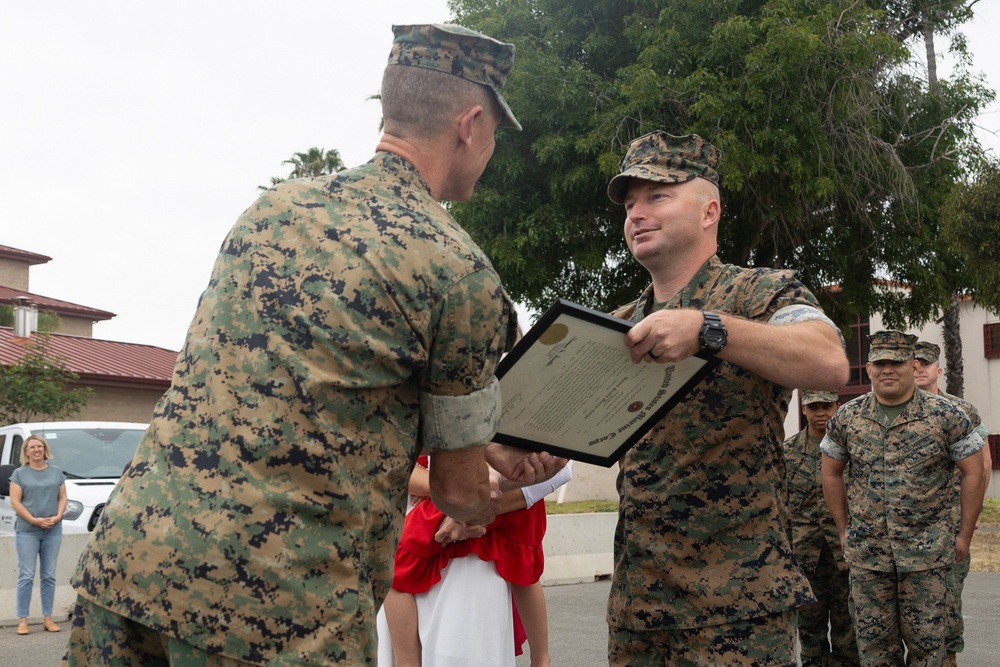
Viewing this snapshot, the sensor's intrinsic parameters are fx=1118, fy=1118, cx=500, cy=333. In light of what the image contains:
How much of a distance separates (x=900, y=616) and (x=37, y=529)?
7842 mm

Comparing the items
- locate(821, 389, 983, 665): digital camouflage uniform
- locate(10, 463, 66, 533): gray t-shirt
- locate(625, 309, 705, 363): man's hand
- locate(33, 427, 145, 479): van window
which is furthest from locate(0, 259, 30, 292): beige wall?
locate(625, 309, 705, 363): man's hand

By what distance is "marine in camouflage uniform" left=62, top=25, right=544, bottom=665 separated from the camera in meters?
2.10

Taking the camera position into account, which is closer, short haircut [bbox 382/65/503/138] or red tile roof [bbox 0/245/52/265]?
short haircut [bbox 382/65/503/138]

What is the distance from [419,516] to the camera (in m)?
4.68

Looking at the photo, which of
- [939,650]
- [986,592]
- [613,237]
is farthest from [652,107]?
[939,650]

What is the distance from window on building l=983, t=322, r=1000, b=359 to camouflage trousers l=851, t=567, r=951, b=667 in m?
35.6

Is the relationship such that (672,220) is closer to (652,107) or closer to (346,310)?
(346,310)

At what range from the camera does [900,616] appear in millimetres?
7254

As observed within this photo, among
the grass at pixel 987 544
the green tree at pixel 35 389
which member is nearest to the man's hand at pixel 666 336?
the grass at pixel 987 544

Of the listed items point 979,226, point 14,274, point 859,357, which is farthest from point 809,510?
point 14,274

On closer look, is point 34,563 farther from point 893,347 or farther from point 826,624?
point 893,347

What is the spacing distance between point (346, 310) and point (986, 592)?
1279cm

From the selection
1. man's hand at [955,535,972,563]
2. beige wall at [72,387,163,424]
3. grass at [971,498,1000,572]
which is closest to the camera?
man's hand at [955,535,972,563]

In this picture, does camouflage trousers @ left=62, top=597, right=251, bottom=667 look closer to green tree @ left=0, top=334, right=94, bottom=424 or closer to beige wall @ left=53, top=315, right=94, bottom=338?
green tree @ left=0, top=334, right=94, bottom=424
